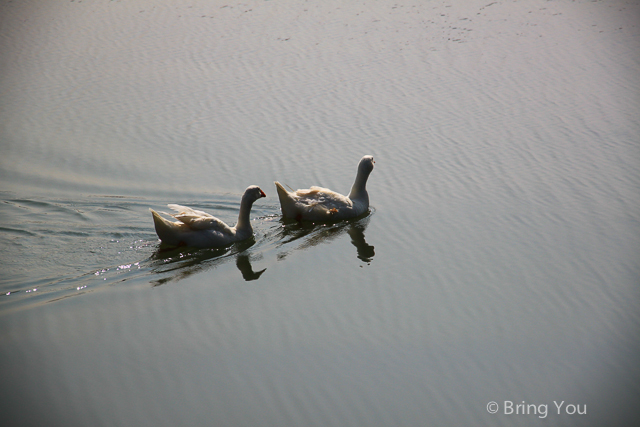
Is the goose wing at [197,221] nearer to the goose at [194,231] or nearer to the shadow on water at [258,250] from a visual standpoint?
the goose at [194,231]

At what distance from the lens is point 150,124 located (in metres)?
14.4

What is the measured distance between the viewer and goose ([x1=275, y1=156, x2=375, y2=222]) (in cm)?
1059

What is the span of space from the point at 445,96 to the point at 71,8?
16.7 meters

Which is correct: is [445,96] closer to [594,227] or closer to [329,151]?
[329,151]

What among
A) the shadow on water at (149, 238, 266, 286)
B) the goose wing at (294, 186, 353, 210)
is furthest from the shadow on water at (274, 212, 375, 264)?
the shadow on water at (149, 238, 266, 286)

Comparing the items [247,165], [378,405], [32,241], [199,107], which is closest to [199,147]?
[247,165]

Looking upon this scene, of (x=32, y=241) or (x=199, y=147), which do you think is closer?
(x=32, y=241)

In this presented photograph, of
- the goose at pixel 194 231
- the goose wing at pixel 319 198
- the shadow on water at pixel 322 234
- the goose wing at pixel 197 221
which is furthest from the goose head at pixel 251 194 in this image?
the goose wing at pixel 319 198

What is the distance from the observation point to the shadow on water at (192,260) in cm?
865

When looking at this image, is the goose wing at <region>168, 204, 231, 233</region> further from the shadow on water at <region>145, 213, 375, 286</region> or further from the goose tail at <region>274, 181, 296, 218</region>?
the goose tail at <region>274, 181, 296, 218</region>

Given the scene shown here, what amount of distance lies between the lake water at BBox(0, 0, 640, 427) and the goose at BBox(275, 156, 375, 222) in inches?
9.7

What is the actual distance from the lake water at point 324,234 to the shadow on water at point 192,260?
0.04 meters

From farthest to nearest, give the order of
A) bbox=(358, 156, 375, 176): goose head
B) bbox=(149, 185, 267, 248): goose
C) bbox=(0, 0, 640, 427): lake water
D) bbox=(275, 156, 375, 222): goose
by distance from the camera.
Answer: bbox=(358, 156, 375, 176): goose head
bbox=(275, 156, 375, 222): goose
bbox=(149, 185, 267, 248): goose
bbox=(0, 0, 640, 427): lake water

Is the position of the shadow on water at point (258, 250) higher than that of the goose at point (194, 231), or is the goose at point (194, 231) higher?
the goose at point (194, 231)
